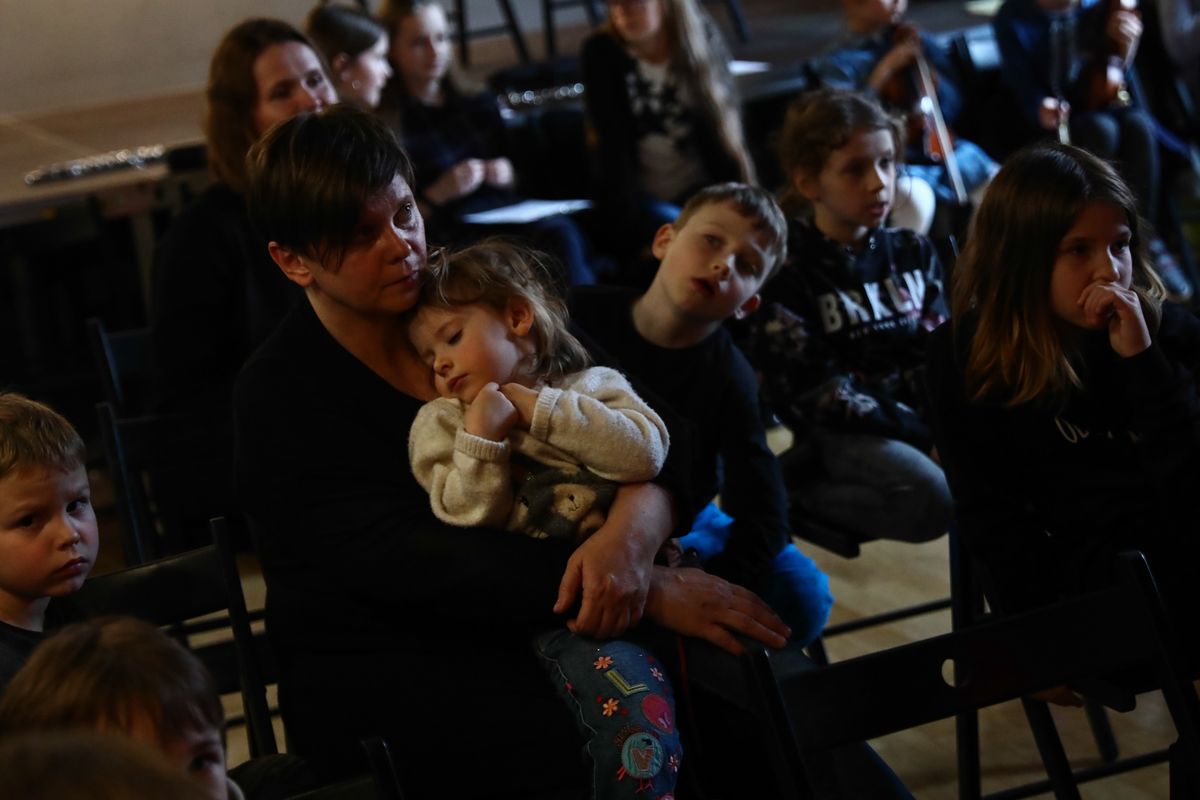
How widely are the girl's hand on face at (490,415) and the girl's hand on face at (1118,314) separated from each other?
84 cm

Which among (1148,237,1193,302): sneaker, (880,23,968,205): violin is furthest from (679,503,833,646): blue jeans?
(1148,237,1193,302): sneaker

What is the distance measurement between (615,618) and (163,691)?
24.8 inches

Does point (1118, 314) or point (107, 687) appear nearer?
point (107, 687)

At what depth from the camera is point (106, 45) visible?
828 centimetres

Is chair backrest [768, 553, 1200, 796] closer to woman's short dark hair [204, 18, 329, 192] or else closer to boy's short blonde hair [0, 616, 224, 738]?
boy's short blonde hair [0, 616, 224, 738]

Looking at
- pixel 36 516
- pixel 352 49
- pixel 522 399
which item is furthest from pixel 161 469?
pixel 352 49

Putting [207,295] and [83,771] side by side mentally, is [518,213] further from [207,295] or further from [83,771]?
[83,771]

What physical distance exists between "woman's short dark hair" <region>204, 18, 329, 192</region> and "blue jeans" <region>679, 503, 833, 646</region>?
1.34m

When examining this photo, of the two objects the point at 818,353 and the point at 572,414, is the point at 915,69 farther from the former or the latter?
the point at 572,414

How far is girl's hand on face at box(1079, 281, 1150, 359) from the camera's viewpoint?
74.0 inches

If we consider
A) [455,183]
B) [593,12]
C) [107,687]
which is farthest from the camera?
[593,12]

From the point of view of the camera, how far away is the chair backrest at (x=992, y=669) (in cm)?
141

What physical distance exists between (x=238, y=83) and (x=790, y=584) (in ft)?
5.17

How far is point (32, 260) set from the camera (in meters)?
5.07
